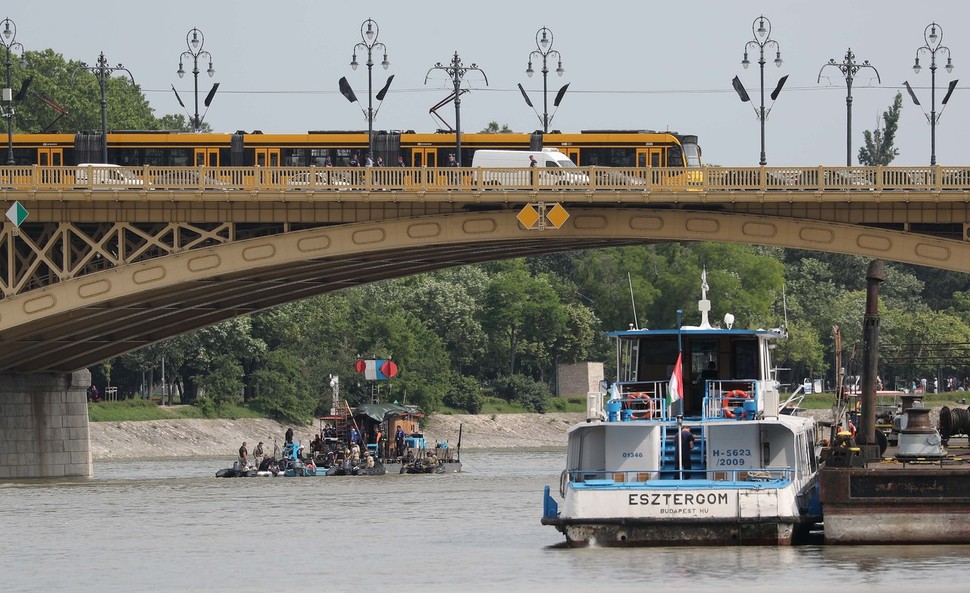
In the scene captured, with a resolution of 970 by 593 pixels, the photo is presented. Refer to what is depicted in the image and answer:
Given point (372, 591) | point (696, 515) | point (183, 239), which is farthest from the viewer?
point (183, 239)

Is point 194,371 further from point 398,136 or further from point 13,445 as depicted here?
point 398,136

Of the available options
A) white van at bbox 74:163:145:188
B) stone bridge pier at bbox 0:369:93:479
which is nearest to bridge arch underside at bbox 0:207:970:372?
white van at bbox 74:163:145:188

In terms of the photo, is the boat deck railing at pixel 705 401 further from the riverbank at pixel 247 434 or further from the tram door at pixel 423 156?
the riverbank at pixel 247 434

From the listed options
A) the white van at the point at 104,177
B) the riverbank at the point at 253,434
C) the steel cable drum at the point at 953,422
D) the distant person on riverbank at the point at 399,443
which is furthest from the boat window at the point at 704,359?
the riverbank at the point at 253,434

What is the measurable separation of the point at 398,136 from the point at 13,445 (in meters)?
19.8

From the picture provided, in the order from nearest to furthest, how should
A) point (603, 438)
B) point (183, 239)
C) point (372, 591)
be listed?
point (372, 591) → point (603, 438) → point (183, 239)

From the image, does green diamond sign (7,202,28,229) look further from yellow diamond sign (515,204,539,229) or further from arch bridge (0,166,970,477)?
yellow diamond sign (515,204,539,229)

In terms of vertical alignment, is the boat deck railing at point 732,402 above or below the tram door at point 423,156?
below

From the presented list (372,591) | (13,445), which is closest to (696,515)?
(372,591)

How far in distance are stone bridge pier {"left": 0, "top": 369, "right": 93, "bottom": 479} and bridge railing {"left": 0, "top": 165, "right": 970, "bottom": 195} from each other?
15.2m

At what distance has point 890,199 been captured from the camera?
59.5 metres

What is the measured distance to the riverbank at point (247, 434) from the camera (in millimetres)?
102562

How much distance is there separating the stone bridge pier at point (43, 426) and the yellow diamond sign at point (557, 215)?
24499mm

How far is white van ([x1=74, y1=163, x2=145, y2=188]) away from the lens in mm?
62750
